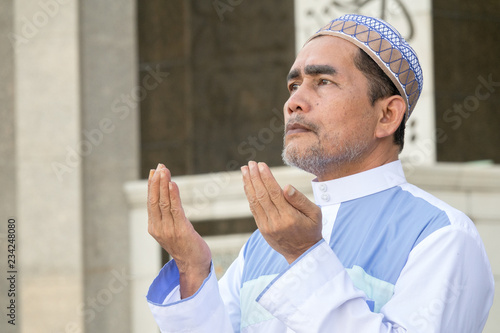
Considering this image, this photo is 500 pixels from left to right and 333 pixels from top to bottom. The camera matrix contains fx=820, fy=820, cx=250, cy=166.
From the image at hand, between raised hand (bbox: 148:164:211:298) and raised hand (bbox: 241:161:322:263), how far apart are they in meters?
0.33

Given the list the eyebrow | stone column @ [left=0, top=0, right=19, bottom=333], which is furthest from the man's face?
stone column @ [left=0, top=0, right=19, bottom=333]

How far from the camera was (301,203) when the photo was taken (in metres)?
2.04

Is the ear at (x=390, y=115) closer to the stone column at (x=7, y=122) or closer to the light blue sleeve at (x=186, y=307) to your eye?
the light blue sleeve at (x=186, y=307)

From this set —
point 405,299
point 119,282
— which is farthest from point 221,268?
point 405,299

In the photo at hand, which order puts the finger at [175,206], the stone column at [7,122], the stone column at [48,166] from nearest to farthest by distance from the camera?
the finger at [175,206] → the stone column at [48,166] → the stone column at [7,122]

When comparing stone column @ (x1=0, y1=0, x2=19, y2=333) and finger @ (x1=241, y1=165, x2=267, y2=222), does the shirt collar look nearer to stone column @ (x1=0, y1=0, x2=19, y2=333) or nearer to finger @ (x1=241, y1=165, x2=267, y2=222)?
finger @ (x1=241, y1=165, x2=267, y2=222)

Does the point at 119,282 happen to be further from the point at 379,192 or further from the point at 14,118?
the point at 379,192

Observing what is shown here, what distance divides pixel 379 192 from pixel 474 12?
5984 mm

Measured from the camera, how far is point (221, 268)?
309 inches

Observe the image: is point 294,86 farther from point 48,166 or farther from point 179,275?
point 48,166

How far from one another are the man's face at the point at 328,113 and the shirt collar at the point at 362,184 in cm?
4

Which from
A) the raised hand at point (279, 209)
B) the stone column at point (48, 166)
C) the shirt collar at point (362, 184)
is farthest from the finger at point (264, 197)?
the stone column at point (48, 166)

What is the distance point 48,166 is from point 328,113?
6376mm

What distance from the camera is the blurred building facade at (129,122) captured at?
318 inches
